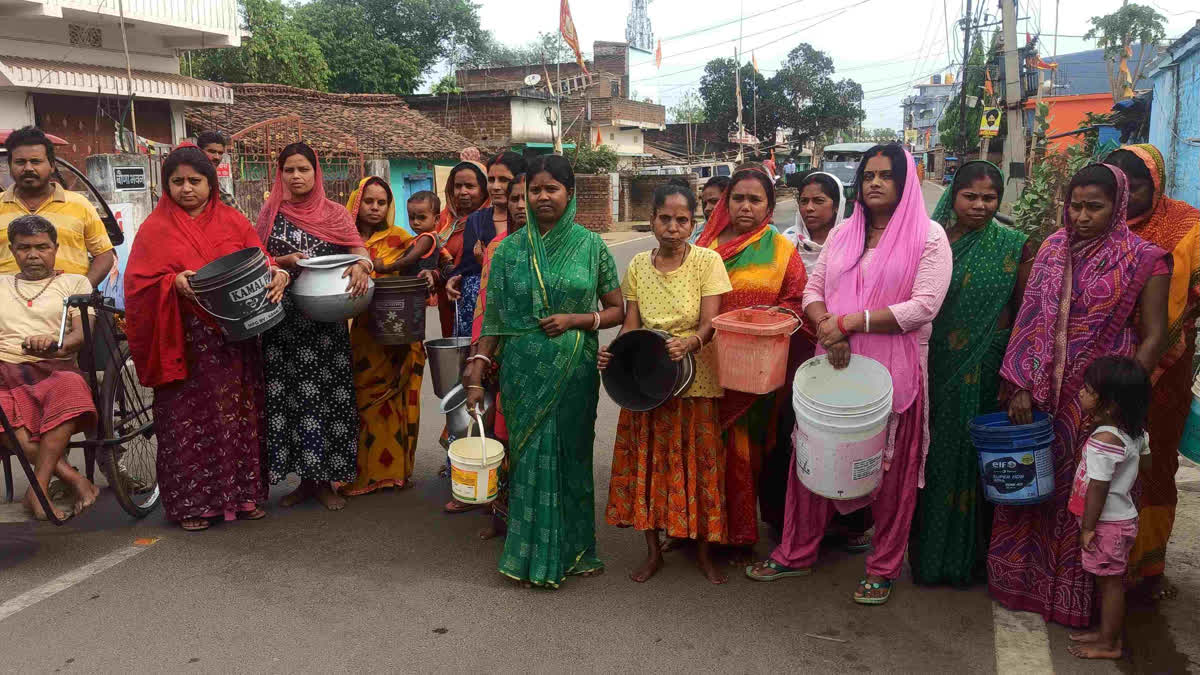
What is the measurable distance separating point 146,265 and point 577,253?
198 centimetres

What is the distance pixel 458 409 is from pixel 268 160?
12.3 metres

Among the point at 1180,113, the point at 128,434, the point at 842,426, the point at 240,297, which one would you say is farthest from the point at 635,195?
the point at 842,426

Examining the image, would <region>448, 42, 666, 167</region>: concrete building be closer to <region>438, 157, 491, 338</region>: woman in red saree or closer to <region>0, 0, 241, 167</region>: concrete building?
<region>0, 0, 241, 167</region>: concrete building

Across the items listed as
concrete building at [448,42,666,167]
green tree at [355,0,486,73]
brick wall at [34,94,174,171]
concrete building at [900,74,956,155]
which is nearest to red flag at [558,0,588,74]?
concrete building at [448,42,666,167]

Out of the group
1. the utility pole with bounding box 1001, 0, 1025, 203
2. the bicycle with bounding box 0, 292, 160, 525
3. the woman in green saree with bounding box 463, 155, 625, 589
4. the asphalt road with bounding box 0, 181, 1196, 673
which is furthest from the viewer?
the utility pole with bounding box 1001, 0, 1025, 203

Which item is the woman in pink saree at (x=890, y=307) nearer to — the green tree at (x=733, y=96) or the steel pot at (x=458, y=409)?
the steel pot at (x=458, y=409)

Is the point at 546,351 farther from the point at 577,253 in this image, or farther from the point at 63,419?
the point at 63,419

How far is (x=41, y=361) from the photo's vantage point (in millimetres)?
4152

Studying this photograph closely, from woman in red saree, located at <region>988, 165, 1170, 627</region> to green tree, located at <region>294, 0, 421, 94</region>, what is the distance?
1131 inches

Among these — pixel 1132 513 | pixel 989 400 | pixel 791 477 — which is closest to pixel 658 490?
pixel 791 477

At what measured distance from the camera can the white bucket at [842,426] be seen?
3.13m

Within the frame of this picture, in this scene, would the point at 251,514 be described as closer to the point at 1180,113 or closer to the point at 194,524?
the point at 194,524

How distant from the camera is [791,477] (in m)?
3.69

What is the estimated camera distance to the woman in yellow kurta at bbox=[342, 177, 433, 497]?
15.7ft
